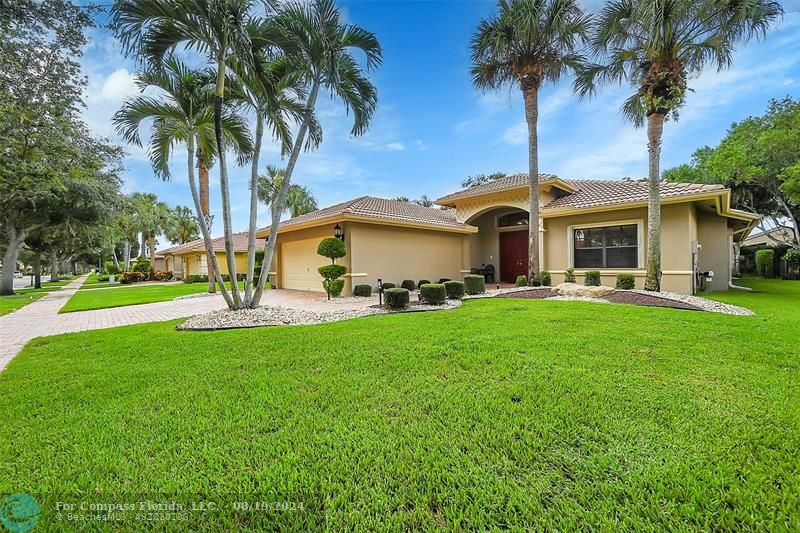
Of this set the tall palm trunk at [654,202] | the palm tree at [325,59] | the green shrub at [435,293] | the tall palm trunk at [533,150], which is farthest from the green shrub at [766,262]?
the palm tree at [325,59]

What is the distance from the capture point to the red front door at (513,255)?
17.2 m

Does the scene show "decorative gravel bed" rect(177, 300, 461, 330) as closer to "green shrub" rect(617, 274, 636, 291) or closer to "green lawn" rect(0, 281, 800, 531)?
"green lawn" rect(0, 281, 800, 531)

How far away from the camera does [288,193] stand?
30938 millimetres

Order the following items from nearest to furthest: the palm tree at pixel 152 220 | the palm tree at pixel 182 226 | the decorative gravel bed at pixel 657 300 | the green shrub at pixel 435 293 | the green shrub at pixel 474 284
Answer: the decorative gravel bed at pixel 657 300, the green shrub at pixel 435 293, the green shrub at pixel 474 284, the palm tree at pixel 152 220, the palm tree at pixel 182 226

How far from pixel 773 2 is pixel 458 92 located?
9678 millimetres

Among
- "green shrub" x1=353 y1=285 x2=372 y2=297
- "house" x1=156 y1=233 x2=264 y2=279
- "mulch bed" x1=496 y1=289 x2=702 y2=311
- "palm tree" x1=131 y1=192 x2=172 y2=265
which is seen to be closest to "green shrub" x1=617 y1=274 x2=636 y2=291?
"mulch bed" x1=496 y1=289 x2=702 y2=311

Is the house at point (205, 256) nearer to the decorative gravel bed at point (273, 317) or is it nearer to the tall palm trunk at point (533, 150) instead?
the decorative gravel bed at point (273, 317)

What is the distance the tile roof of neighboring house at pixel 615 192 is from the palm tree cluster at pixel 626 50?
1.57 meters

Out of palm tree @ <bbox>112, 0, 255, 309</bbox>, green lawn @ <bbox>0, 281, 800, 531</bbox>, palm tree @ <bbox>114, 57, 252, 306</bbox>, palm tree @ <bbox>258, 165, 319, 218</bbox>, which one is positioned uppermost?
palm tree @ <bbox>258, 165, 319, 218</bbox>

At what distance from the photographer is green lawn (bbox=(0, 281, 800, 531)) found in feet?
6.61

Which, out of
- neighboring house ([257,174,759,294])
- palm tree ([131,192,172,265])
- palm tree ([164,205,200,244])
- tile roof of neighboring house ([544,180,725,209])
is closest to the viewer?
tile roof of neighboring house ([544,180,725,209])

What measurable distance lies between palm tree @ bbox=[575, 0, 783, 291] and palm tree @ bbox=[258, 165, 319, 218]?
77.5ft

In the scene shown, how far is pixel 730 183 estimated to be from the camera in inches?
901

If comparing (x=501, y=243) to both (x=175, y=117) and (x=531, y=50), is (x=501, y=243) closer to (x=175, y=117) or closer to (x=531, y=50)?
(x=531, y=50)
